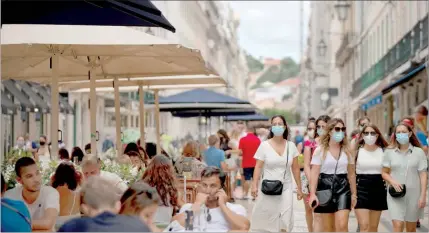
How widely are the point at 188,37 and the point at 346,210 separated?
65472mm

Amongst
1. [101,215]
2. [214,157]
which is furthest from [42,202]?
[214,157]

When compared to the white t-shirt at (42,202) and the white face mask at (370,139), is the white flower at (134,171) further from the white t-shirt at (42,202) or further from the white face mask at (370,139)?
the white t-shirt at (42,202)

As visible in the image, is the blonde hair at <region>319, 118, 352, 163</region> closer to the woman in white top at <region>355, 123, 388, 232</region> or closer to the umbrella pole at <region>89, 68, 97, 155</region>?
the woman in white top at <region>355, 123, 388, 232</region>

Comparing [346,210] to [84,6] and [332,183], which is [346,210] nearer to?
[332,183]

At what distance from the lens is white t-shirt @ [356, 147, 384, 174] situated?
37.7ft

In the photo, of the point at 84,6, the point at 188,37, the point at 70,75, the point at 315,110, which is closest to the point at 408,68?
the point at 70,75

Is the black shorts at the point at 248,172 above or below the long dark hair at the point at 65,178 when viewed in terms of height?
below

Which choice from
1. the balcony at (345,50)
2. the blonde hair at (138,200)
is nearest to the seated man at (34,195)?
the blonde hair at (138,200)

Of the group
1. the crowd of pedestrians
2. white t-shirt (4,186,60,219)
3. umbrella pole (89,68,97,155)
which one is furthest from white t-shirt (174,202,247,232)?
umbrella pole (89,68,97,155)

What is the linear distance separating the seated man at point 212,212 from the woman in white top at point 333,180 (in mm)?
3787

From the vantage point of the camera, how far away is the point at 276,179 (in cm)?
1145

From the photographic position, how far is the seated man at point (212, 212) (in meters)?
7.34

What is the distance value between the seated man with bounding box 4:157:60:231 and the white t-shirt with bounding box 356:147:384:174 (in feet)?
14.9

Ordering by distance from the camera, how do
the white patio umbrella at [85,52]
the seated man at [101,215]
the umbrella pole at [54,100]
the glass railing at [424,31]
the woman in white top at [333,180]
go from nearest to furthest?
1. the seated man at [101,215]
2. the woman in white top at [333,180]
3. the white patio umbrella at [85,52]
4. the umbrella pole at [54,100]
5. the glass railing at [424,31]
